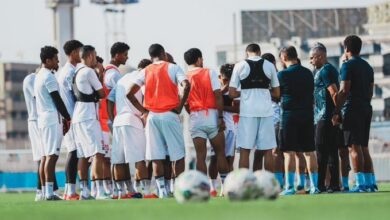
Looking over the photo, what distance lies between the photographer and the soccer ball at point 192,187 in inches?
558

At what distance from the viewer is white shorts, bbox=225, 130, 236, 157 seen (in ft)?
68.0

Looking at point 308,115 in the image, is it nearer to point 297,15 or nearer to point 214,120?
point 214,120

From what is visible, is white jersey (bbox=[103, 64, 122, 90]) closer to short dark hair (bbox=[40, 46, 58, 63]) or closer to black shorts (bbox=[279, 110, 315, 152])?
short dark hair (bbox=[40, 46, 58, 63])

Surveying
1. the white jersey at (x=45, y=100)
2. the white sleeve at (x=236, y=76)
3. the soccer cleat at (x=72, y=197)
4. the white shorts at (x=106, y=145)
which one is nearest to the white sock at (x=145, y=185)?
the white shorts at (x=106, y=145)

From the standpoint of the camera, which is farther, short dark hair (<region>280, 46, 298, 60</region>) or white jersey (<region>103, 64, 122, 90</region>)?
white jersey (<region>103, 64, 122, 90</region>)

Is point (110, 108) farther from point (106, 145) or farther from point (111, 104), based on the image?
point (106, 145)

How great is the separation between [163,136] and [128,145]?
720 millimetres

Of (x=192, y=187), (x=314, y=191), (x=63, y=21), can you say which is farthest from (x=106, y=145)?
(x=63, y=21)

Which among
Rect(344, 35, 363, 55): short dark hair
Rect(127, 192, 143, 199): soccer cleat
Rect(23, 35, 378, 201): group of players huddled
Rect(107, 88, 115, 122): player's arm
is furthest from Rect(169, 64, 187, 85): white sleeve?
Rect(344, 35, 363, 55): short dark hair

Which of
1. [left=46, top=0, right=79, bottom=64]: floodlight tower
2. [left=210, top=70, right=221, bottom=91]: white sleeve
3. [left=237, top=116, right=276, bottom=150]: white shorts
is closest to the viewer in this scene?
[left=237, top=116, right=276, bottom=150]: white shorts

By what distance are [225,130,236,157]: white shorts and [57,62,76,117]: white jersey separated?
2.40 m

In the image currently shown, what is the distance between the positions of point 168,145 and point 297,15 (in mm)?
133959

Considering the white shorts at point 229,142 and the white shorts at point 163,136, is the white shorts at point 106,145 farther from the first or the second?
the white shorts at point 229,142

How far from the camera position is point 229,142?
20.8 metres
